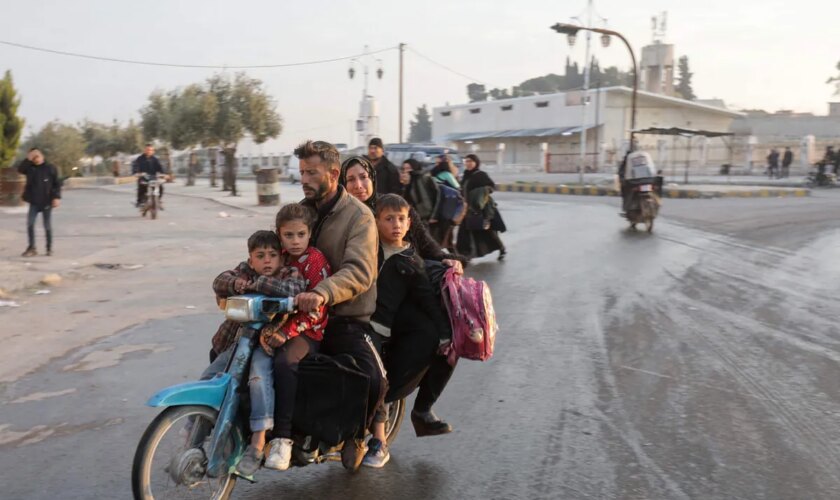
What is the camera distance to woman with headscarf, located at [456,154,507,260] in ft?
41.1

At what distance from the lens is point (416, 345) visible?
163 inches

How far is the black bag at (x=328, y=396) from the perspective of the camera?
3.70 metres

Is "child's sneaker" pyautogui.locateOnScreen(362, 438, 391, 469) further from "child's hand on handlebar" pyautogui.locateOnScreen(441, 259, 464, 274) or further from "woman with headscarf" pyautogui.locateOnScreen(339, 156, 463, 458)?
"child's hand on handlebar" pyautogui.locateOnScreen(441, 259, 464, 274)

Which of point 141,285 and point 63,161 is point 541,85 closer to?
point 63,161

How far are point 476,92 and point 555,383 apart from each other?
494 ft

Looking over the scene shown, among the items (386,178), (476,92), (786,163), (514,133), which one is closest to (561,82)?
(476,92)

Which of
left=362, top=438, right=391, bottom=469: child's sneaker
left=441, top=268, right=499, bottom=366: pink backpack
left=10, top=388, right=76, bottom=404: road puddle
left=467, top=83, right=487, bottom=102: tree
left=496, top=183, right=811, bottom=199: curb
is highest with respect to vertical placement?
left=467, top=83, right=487, bottom=102: tree

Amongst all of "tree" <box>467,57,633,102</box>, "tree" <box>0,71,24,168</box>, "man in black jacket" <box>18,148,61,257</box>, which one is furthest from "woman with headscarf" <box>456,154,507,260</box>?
"tree" <box>467,57,633,102</box>

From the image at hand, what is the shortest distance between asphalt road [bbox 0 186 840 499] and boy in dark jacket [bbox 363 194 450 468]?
1.92 ft

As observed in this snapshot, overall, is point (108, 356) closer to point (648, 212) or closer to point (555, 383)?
point (555, 383)

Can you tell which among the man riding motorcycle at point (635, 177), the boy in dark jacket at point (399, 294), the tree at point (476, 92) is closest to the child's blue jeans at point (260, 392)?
the boy in dark jacket at point (399, 294)

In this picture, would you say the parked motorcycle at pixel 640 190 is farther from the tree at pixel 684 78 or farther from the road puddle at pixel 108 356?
the tree at pixel 684 78

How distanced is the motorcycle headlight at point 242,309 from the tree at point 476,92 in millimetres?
149392

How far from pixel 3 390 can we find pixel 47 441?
1.33m
